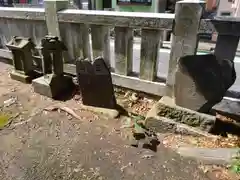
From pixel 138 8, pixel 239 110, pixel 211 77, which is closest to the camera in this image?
pixel 211 77

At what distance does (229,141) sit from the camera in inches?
96.2

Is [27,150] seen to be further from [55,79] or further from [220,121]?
[220,121]

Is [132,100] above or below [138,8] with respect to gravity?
below

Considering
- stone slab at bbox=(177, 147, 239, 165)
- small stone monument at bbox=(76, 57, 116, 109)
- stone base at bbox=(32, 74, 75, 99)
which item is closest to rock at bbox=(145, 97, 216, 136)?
stone slab at bbox=(177, 147, 239, 165)

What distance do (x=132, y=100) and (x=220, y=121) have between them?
131 cm

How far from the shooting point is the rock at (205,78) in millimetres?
2338

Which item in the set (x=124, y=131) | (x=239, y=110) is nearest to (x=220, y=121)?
(x=239, y=110)

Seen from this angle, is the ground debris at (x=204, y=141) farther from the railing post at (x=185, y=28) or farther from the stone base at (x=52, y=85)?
the stone base at (x=52, y=85)

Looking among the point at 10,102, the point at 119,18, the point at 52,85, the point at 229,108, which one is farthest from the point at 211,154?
the point at 10,102

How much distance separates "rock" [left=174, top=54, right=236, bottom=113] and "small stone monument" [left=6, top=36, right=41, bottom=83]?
284 cm

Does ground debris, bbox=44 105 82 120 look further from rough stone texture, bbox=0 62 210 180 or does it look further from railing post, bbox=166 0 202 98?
railing post, bbox=166 0 202 98

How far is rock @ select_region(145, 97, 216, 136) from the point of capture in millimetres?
2447

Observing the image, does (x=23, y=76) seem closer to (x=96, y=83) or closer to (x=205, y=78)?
(x=96, y=83)

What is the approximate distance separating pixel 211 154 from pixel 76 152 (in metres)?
1.53
